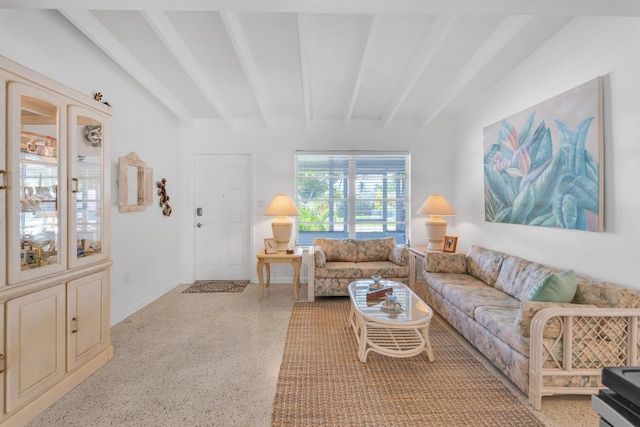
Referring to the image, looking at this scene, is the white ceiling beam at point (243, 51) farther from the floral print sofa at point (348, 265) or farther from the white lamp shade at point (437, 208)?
the white lamp shade at point (437, 208)

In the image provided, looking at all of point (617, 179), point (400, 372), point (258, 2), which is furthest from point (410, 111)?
point (400, 372)

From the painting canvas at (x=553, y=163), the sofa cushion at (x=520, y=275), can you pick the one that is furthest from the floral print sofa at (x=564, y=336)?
the painting canvas at (x=553, y=163)

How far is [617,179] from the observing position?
2.07 meters

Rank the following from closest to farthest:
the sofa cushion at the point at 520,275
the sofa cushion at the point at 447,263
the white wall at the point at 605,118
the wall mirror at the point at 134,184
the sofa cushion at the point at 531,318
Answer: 1. the sofa cushion at the point at 531,318
2. the white wall at the point at 605,118
3. the sofa cushion at the point at 520,275
4. the wall mirror at the point at 134,184
5. the sofa cushion at the point at 447,263

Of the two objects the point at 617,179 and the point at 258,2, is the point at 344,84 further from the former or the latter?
the point at 617,179

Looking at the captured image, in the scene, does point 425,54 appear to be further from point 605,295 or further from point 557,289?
point 605,295

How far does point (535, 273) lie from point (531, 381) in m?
1.01

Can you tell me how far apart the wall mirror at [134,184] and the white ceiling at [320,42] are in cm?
85

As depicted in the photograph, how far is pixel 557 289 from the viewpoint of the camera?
78.0 inches

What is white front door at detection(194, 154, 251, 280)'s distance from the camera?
4625 millimetres

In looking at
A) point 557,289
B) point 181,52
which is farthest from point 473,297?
point 181,52

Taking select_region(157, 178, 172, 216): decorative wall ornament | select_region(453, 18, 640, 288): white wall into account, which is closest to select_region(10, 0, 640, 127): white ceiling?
select_region(453, 18, 640, 288): white wall

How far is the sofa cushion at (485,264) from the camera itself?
9.85 feet

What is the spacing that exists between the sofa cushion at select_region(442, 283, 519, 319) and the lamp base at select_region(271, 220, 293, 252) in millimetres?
2106
